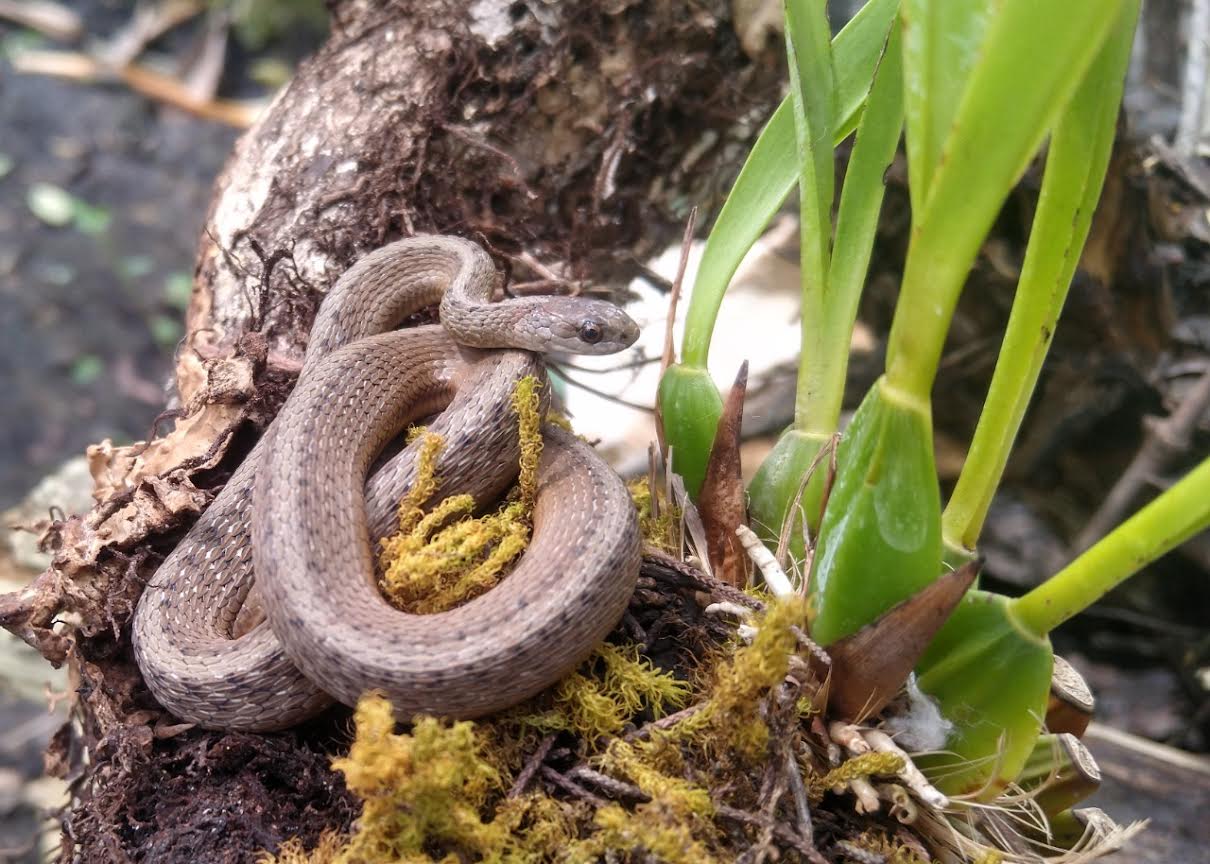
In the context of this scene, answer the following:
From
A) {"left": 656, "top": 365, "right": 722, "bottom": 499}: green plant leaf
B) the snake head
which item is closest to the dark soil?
the snake head

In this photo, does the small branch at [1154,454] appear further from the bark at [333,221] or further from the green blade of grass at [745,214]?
the green blade of grass at [745,214]

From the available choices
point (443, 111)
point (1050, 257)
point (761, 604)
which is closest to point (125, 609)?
point (761, 604)

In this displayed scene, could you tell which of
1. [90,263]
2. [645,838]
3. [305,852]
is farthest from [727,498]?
[90,263]

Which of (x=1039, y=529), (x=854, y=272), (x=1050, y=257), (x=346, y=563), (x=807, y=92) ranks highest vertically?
(x=807, y=92)

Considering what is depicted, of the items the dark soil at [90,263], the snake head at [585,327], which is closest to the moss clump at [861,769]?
the snake head at [585,327]

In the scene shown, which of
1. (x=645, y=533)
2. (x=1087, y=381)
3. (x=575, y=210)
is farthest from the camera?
(x=1087, y=381)

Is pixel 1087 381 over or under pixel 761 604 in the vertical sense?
under

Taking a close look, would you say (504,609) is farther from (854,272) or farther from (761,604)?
(854,272)
